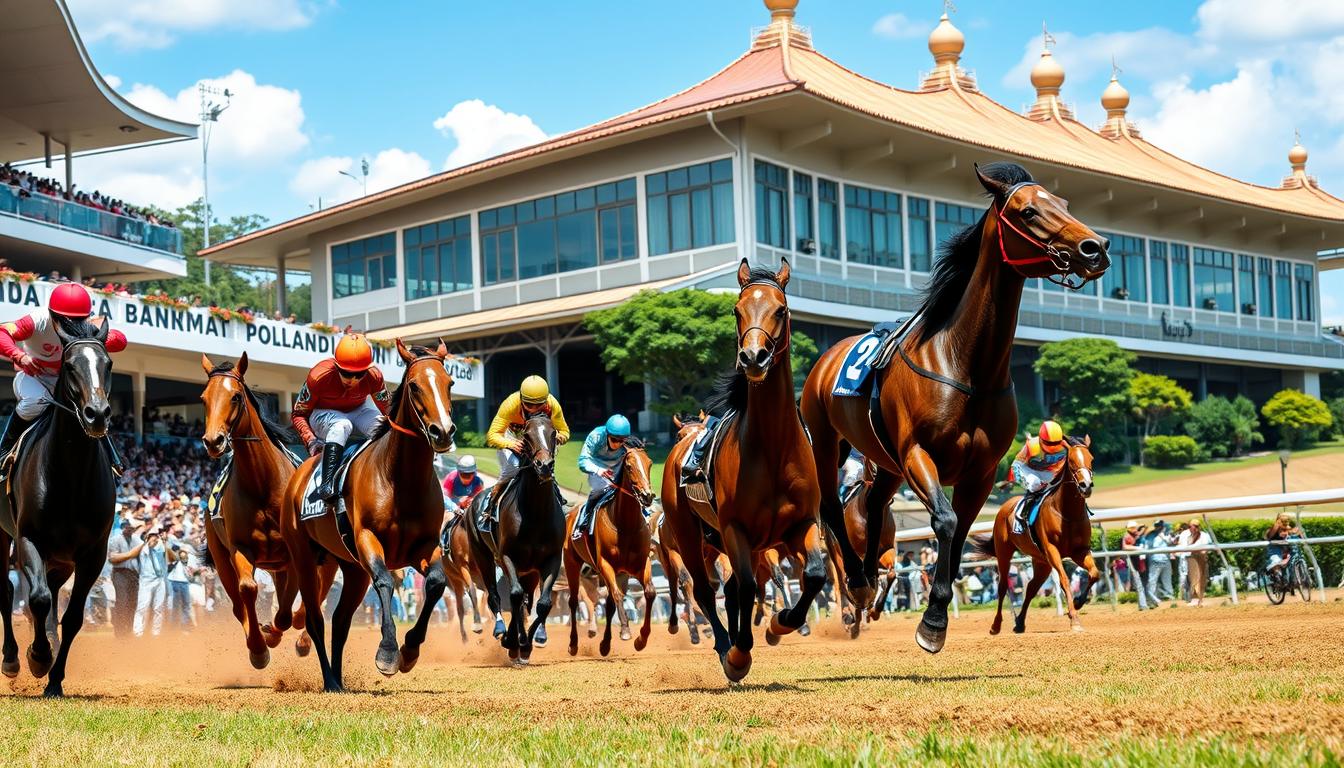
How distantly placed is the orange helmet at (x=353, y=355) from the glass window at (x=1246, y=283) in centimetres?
5901

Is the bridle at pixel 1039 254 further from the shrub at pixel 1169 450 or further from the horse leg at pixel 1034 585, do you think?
the shrub at pixel 1169 450

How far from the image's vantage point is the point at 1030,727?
6188 mm

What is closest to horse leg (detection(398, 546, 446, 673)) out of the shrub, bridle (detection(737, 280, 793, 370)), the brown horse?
bridle (detection(737, 280, 793, 370))

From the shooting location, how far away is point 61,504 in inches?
427

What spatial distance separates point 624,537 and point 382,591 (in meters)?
6.87

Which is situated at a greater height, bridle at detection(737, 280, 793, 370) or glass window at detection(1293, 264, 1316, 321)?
glass window at detection(1293, 264, 1316, 321)

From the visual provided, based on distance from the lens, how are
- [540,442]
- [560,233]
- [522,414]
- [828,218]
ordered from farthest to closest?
1. [560,233]
2. [828,218]
3. [522,414]
4. [540,442]

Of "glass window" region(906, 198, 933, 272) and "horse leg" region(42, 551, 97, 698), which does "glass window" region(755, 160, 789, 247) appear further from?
"horse leg" region(42, 551, 97, 698)

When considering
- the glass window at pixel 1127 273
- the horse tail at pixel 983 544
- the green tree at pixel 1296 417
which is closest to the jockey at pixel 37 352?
the horse tail at pixel 983 544

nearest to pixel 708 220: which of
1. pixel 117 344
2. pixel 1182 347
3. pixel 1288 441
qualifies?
pixel 1182 347

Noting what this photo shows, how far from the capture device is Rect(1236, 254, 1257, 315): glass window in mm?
64812

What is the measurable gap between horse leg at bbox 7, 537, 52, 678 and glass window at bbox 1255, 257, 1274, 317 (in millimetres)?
62616

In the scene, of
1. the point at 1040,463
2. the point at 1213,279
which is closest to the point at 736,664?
the point at 1040,463

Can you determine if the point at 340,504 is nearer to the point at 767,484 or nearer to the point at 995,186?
the point at 767,484
